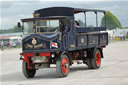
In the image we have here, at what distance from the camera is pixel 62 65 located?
43.2ft

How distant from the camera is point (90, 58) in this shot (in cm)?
1600

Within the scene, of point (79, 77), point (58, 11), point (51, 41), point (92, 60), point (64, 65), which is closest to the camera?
point (79, 77)

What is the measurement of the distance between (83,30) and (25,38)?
3.12 m

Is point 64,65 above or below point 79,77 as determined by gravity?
above

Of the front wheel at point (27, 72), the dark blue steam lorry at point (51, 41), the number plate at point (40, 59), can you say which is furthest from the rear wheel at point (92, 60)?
the number plate at point (40, 59)

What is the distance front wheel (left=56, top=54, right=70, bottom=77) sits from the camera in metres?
12.9

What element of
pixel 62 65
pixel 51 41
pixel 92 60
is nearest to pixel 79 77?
pixel 62 65

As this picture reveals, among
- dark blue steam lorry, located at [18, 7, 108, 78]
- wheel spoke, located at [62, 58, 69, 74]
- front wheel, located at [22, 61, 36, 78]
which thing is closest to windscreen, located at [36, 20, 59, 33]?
dark blue steam lorry, located at [18, 7, 108, 78]

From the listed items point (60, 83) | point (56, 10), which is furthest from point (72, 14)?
point (60, 83)

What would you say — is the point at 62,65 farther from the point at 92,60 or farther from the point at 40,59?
the point at 92,60

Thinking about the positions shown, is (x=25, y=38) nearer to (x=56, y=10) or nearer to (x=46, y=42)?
(x=46, y=42)

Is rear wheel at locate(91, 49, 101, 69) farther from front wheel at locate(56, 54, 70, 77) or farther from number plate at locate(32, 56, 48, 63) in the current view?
number plate at locate(32, 56, 48, 63)

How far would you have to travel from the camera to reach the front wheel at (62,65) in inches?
508

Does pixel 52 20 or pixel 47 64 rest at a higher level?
pixel 52 20
